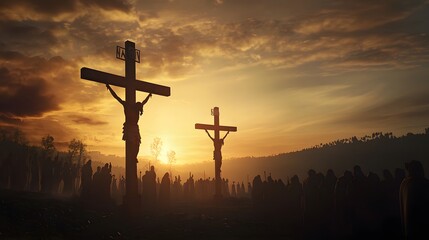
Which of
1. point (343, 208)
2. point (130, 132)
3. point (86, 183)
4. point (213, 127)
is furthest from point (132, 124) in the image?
point (213, 127)

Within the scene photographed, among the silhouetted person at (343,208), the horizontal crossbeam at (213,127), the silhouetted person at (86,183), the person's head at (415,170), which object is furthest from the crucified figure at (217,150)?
the person's head at (415,170)

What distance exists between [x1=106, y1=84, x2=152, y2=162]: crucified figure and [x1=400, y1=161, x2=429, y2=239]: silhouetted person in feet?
35.4

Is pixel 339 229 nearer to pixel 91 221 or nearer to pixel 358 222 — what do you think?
pixel 358 222

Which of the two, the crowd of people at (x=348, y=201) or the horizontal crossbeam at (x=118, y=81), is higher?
the horizontal crossbeam at (x=118, y=81)

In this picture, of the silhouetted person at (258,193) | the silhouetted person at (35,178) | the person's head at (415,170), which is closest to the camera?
the person's head at (415,170)

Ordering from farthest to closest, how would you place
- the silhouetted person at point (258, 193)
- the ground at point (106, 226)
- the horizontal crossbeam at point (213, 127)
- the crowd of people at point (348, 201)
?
1. the horizontal crossbeam at point (213, 127)
2. the silhouetted person at point (258, 193)
3. the ground at point (106, 226)
4. the crowd of people at point (348, 201)

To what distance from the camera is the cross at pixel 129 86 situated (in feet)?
47.1

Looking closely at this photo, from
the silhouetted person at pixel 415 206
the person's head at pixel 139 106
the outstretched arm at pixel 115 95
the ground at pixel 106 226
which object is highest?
the outstretched arm at pixel 115 95

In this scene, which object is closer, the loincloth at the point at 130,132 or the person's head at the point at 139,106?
the loincloth at the point at 130,132

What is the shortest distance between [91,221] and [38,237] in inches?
124

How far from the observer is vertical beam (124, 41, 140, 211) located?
14492 mm

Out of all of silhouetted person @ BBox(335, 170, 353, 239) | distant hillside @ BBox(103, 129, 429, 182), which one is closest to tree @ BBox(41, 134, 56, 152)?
distant hillside @ BBox(103, 129, 429, 182)

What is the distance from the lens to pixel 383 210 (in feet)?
32.3

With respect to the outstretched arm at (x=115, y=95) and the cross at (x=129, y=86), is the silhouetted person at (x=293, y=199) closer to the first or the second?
the cross at (x=129, y=86)
